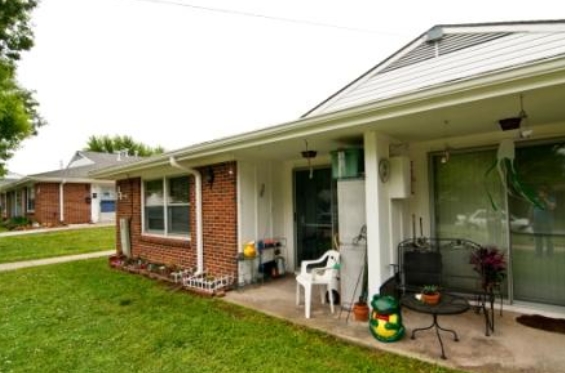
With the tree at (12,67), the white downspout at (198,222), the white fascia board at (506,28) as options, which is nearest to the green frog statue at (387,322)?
the white downspout at (198,222)

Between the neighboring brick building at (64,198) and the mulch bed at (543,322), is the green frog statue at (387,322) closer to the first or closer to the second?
the mulch bed at (543,322)

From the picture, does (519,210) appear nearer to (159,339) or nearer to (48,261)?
(159,339)

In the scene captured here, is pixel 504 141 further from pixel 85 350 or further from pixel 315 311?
pixel 85 350

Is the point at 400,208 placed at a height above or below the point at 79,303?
above

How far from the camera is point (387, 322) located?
337 cm

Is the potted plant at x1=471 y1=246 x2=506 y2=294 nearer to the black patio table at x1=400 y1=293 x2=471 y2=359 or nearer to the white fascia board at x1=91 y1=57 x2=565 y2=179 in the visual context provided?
the black patio table at x1=400 y1=293 x2=471 y2=359

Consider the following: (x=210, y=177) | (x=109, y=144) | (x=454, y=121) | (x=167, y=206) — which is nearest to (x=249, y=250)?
(x=210, y=177)

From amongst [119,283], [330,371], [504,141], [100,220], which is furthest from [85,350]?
[100,220]

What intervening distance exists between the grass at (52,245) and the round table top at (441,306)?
999 centimetres

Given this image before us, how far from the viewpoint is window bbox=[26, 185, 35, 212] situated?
19.1 metres

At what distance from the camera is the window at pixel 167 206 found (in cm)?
676

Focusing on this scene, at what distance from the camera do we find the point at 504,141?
3.99 metres

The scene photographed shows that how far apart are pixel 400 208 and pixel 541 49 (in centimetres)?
343

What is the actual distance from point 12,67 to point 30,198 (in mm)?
11675
